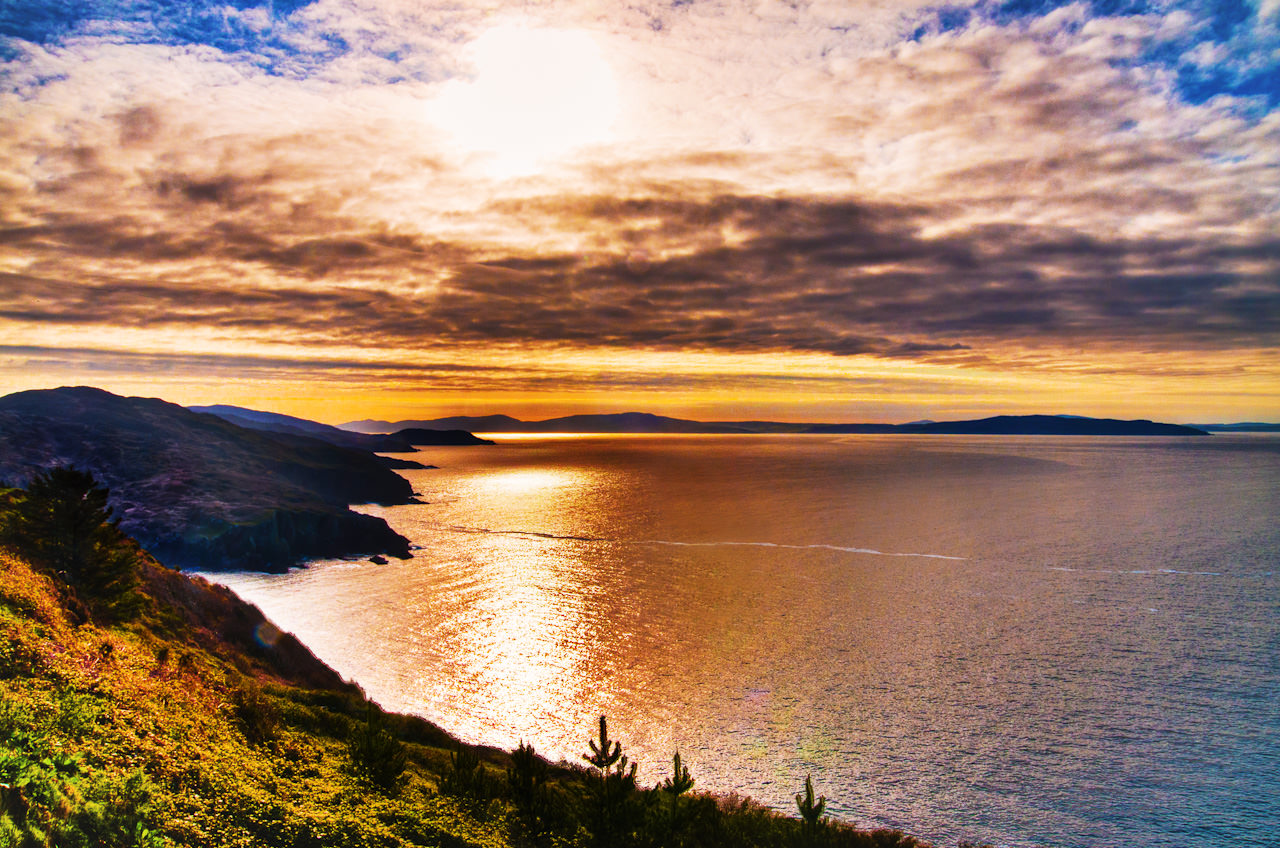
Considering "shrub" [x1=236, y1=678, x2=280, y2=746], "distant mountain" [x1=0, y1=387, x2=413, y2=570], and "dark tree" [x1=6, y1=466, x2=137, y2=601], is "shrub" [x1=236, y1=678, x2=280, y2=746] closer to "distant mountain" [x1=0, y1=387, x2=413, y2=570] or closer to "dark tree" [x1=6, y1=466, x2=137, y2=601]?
"dark tree" [x1=6, y1=466, x2=137, y2=601]

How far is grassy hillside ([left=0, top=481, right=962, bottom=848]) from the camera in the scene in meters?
12.9

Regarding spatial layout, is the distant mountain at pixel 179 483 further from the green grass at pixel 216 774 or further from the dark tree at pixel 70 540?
the green grass at pixel 216 774

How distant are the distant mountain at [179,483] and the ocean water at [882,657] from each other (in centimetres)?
612

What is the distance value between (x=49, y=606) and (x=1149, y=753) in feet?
157

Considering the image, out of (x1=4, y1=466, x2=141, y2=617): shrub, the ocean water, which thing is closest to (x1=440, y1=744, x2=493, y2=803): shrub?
the ocean water

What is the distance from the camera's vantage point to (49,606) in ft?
65.8

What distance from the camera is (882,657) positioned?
151ft

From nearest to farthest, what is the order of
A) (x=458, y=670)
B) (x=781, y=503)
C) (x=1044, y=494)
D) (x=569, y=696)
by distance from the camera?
1. (x=569, y=696)
2. (x=458, y=670)
3. (x=781, y=503)
4. (x=1044, y=494)

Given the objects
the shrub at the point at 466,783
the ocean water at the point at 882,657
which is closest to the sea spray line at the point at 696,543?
the ocean water at the point at 882,657

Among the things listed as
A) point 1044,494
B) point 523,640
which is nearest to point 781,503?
point 1044,494

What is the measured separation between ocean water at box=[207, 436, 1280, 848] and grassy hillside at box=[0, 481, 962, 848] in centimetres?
883

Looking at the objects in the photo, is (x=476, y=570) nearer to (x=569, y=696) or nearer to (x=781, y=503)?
(x=569, y=696)

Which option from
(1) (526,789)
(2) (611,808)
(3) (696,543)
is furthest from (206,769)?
(3) (696,543)

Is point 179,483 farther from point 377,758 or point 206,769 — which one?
point 206,769
